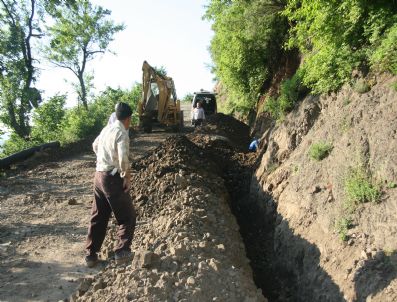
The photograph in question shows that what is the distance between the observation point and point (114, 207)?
196 inches

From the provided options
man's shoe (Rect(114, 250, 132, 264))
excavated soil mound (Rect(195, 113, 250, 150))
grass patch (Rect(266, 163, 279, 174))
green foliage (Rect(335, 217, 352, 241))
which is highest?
excavated soil mound (Rect(195, 113, 250, 150))

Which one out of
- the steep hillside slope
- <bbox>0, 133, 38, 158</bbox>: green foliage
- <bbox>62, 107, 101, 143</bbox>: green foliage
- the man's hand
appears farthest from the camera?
<bbox>62, 107, 101, 143</bbox>: green foliage

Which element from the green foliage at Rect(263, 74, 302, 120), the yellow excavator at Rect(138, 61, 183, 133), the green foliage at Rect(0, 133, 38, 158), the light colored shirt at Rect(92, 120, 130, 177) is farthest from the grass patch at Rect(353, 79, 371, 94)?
the green foliage at Rect(0, 133, 38, 158)

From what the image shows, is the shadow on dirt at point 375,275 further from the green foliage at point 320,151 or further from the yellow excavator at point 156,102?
the yellow excavator at point 156,102

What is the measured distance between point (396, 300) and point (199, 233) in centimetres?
246

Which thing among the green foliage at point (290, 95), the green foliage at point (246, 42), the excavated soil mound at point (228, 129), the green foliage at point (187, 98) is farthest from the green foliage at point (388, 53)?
the green foliage at point (187, 98)

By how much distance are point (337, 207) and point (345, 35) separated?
338 centimetres

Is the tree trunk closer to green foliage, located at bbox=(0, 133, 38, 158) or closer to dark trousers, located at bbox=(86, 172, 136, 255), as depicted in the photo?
green foliage, located at bbox=(0, 133, 38, 158)

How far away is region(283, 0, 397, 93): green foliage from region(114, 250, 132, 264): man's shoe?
4.67m

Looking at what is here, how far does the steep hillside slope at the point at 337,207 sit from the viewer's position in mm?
4629

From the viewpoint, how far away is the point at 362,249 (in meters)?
4.73

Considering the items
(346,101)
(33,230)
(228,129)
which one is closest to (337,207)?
(346,101)

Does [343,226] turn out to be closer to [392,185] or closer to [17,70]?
[392,185]

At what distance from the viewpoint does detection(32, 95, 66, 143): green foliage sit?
21.6m
